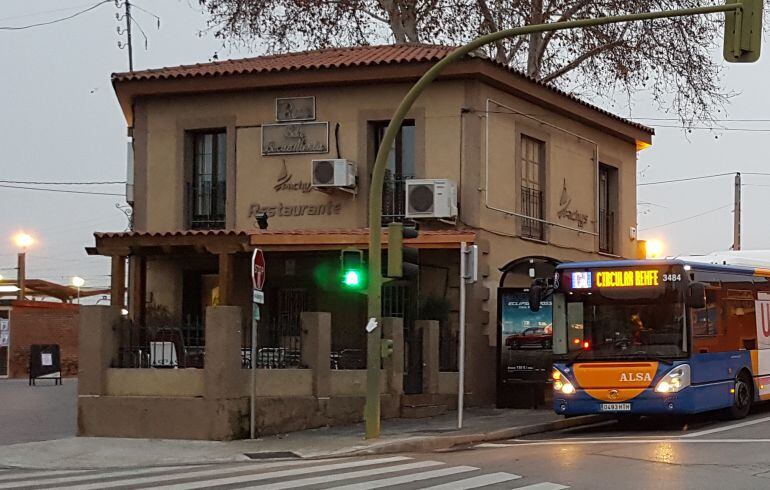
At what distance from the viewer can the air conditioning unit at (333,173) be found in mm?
21953

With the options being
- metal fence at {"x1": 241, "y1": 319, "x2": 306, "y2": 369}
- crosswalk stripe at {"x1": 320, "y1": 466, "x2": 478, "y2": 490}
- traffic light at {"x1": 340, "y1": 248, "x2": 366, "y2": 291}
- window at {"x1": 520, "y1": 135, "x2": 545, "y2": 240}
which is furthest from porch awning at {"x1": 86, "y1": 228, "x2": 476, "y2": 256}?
crosswalk stripe at {"x1": 320, "y1": 466, "x2": 478, "y2": 490}

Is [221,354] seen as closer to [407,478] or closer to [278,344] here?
[278,344]

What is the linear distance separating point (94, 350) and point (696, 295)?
373 inches

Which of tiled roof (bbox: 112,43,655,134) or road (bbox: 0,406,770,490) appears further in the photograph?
tiled roof (bbox: 112,43,655,134)

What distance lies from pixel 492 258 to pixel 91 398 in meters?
8.86

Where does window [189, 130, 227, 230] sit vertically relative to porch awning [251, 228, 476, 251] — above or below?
above

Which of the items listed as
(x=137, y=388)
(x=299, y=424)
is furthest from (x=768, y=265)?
(x=137, y=388)

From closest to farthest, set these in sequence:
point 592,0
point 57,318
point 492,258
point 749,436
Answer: point 749,436 < point 492,258 < point 592,0 < point 57,318

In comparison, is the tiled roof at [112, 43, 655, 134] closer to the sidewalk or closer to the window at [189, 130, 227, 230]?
the window at [189, 130, 227, 230]

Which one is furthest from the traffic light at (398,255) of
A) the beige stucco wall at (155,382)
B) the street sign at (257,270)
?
the beige stucco wall at (155,382)

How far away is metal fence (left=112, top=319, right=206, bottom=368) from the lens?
56.9 ft

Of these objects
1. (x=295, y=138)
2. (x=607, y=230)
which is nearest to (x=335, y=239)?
(x=295, y=138)

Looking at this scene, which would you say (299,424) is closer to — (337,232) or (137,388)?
(137,388)

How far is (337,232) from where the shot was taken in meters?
21.1
